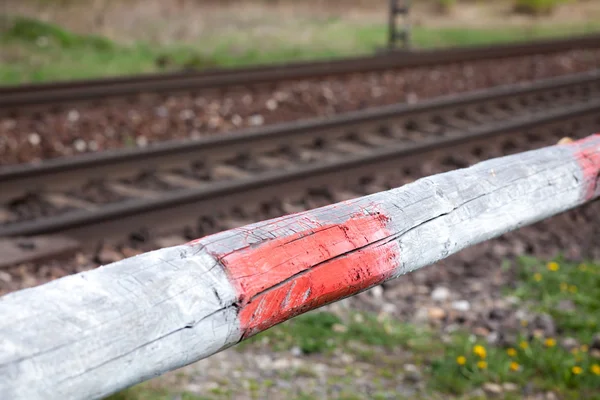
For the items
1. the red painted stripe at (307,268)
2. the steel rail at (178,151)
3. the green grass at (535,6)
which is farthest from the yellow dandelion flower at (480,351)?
the green grass at (535,6)

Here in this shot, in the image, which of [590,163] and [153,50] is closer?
[590,163]

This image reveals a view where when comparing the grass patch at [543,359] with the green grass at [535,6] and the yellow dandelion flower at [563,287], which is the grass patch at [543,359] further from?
the green grass at [535,6]

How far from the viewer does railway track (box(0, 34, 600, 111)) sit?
8167 mm

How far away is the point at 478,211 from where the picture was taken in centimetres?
196

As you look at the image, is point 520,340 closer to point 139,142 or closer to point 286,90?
point 139,142

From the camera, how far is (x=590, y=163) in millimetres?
2330

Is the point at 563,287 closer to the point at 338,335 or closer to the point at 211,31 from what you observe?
the point at 338,335

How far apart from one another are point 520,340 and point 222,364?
1432 millimetres

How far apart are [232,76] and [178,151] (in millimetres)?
3516

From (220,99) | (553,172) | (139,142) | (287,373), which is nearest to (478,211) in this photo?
(553,172)

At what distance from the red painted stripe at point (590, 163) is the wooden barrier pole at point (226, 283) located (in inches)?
10.9

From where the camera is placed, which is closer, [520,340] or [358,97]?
[520,340]

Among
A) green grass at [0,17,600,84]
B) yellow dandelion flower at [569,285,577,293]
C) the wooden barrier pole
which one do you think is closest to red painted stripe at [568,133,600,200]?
the wooden barrier pole

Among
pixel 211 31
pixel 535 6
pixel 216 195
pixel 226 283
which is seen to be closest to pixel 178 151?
pixel 216 195
